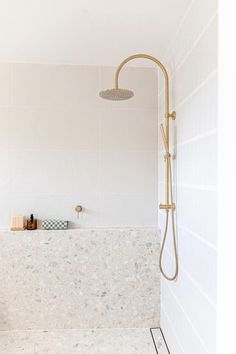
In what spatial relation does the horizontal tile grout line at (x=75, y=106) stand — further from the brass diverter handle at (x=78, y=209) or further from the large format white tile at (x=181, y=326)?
the large format white tile at (x=181, y=326)

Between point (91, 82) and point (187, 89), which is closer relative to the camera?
point (187, 89)

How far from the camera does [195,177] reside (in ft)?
4.35

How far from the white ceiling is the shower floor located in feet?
6.17

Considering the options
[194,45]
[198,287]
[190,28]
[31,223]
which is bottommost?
[198,287]

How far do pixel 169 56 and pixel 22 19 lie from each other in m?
0.87

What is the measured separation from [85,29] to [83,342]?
192 cm

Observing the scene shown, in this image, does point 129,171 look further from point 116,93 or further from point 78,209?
point 116,93

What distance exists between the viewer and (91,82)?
7.07ft

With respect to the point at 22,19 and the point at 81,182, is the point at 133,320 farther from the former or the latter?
the point at 22,19

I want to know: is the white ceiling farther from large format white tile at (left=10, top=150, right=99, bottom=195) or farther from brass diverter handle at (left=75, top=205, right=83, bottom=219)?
brass diverter handle at (left=75, top=205, right=83, bottom=219)

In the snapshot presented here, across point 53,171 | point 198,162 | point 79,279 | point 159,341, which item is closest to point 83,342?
point 79,279

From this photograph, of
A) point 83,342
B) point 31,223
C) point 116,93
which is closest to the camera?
point 116,93

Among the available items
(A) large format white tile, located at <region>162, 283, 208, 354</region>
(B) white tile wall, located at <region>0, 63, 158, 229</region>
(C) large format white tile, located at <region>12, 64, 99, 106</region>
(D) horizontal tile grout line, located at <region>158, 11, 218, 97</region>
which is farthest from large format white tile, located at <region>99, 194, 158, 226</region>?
(D) horizontal tile grout line, located at <region>158, 11, 218, 97</region>

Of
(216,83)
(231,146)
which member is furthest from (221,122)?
(216,83)
